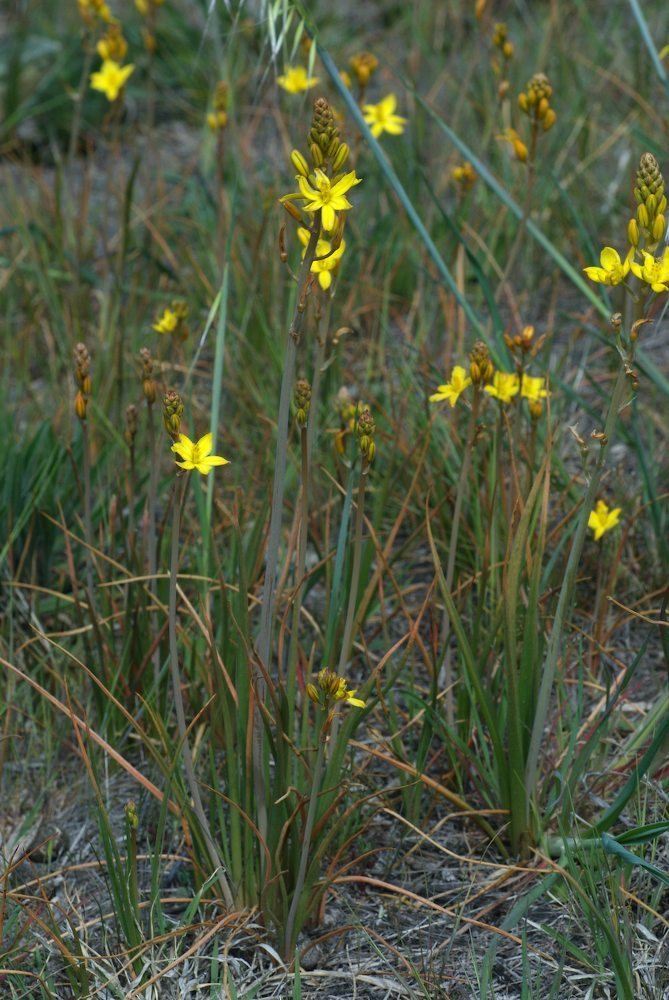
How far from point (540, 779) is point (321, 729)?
710 millimetres

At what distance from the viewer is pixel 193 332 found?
334 cm

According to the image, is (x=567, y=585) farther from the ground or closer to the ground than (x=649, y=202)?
closer to the ground

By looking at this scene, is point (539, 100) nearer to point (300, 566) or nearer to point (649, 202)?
point (649, 202)

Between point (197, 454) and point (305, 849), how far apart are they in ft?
1.94

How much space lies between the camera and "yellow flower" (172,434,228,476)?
5.01ft

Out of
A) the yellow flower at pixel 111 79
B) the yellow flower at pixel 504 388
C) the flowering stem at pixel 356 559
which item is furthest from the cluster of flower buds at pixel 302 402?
the yellow flower at pixel 111 79

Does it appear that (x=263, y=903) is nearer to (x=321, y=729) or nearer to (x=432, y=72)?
(x=321, y=729)

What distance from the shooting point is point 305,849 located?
1.60 meters

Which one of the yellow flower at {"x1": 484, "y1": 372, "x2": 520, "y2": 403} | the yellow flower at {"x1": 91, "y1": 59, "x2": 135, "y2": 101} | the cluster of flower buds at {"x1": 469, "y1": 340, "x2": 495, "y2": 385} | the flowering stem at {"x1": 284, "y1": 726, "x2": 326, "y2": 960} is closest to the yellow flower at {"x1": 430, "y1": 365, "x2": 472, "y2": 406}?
the yellow flower at {"x1": 484, "y1": 372, "x2": 520, "y2": 403}

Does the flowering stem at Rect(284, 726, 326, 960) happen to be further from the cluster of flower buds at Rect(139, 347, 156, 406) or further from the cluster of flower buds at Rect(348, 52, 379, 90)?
the cluster of flower buds at Rect(348, 52, 379, 90)

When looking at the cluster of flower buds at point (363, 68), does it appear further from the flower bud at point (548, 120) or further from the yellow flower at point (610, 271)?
the yellow flower at point (610, 271)

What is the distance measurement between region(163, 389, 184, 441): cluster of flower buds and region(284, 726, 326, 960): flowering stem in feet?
1.51

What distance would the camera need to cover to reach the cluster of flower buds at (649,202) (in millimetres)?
1450

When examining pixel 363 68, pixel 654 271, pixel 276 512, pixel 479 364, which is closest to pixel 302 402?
pixel 276 512
